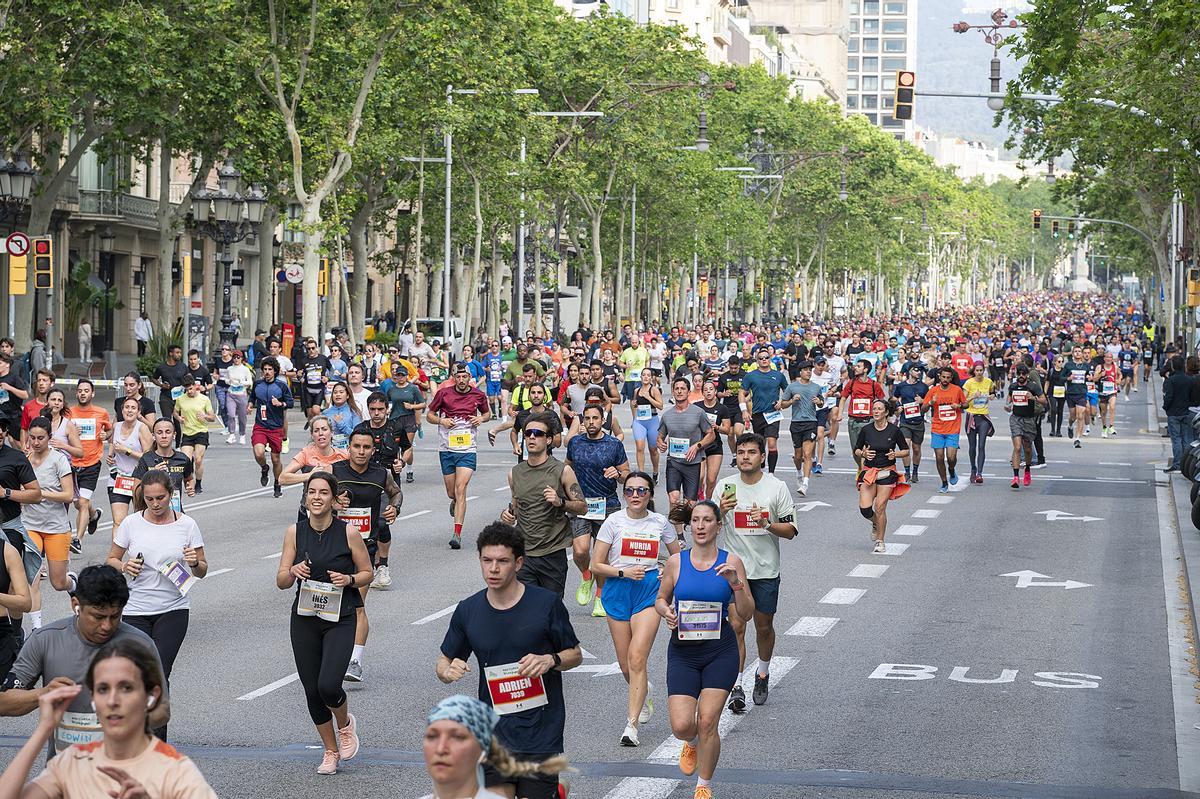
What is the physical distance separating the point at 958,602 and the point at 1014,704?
431 centimetres

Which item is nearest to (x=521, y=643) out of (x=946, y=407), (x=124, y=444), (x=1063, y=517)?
(x=124, y=444)

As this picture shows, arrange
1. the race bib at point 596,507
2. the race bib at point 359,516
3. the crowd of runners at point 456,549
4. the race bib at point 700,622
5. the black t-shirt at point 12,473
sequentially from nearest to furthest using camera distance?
1. the crowd of runners at point 456,549
2. the race bib at point 700,622
3. the black t-shirt at point 12,473
4. the race bib at point 359,516
5. the race bib at point 596,507

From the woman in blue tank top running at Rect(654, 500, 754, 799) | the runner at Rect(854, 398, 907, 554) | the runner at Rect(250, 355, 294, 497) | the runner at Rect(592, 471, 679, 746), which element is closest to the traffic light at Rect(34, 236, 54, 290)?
the runner at Rect(250, 355, 294, 497)

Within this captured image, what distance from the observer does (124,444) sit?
1802 centimetres

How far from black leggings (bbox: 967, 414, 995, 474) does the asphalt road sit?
5013 millimetres

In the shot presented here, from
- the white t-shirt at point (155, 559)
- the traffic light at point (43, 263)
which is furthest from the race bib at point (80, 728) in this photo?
the traffic light at point (43, 263)

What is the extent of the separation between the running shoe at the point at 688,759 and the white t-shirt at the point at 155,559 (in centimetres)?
262

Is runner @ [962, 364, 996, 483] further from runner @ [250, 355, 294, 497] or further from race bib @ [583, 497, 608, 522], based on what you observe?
race bib @ [583, 497, 608, 522]

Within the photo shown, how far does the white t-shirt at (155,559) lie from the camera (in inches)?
389

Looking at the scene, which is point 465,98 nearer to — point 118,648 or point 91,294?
point 91,294

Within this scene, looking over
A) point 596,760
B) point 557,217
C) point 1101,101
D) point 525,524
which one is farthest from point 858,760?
point 557,217

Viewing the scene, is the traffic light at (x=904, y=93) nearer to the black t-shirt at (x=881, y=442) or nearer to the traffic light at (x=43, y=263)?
the black t-shirt at (x=881, y=442)

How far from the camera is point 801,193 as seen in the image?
9825cm

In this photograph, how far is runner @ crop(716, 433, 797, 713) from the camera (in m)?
11.5
